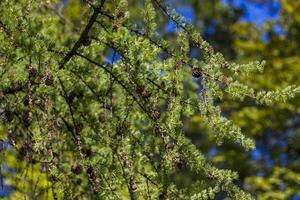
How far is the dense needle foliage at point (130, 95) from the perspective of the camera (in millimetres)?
2869

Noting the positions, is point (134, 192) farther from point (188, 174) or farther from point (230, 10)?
point (230, 10)

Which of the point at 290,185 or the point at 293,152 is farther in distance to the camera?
the point at 293,152

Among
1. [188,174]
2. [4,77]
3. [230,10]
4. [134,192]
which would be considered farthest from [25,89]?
[230,10]

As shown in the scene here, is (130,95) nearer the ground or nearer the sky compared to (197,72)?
nearer the sky

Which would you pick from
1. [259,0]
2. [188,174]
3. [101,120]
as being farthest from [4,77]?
[259,0]

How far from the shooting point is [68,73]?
3.39 m

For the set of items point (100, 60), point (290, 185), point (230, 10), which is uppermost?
point (230, 10)

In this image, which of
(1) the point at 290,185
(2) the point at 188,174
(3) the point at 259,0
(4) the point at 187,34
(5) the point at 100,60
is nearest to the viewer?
(4) the point at 187,34

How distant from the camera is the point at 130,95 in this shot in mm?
3311

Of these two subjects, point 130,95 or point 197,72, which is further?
point 130,95

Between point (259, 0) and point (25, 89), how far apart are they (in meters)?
15.2

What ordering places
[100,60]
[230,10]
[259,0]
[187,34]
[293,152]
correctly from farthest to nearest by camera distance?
[230,10], [259,0], [293,152], [100,60], [187,34]

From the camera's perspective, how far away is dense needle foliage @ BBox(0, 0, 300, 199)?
287 cm

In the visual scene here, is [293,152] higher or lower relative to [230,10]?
lower
